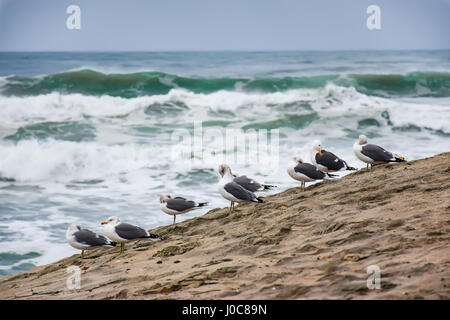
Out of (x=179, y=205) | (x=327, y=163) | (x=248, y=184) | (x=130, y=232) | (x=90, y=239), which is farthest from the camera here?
(x=327, y=163)

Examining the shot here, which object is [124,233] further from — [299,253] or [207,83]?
[207,83]

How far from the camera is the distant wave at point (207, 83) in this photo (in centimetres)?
2641

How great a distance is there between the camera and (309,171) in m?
7.62

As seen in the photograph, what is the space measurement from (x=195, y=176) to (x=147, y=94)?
46.4ft

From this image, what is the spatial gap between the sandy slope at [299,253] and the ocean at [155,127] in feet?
9.20

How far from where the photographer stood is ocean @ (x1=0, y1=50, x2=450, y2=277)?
10.7m

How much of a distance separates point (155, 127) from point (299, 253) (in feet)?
50.7

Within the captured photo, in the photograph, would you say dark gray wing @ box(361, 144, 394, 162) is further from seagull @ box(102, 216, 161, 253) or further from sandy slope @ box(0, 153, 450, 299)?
seagull @ box(102, 216, 161, 253)

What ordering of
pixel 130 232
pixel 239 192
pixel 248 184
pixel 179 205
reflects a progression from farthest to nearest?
pixel 248 184 < pixel 179 205 < pixel 239 192 < pixel 130 232

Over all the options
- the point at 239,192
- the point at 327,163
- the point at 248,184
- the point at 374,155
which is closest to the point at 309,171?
the point at 327,163

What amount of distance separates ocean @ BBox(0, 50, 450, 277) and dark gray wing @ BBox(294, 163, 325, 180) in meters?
2.85

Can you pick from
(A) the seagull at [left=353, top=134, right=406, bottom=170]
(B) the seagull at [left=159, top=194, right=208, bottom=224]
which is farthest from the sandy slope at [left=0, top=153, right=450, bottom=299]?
Answer: (A) the seagull at [left=353, top=134, right=406, bottom=170]

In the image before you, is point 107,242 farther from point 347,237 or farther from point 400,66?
point 400,66

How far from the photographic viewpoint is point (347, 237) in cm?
475
